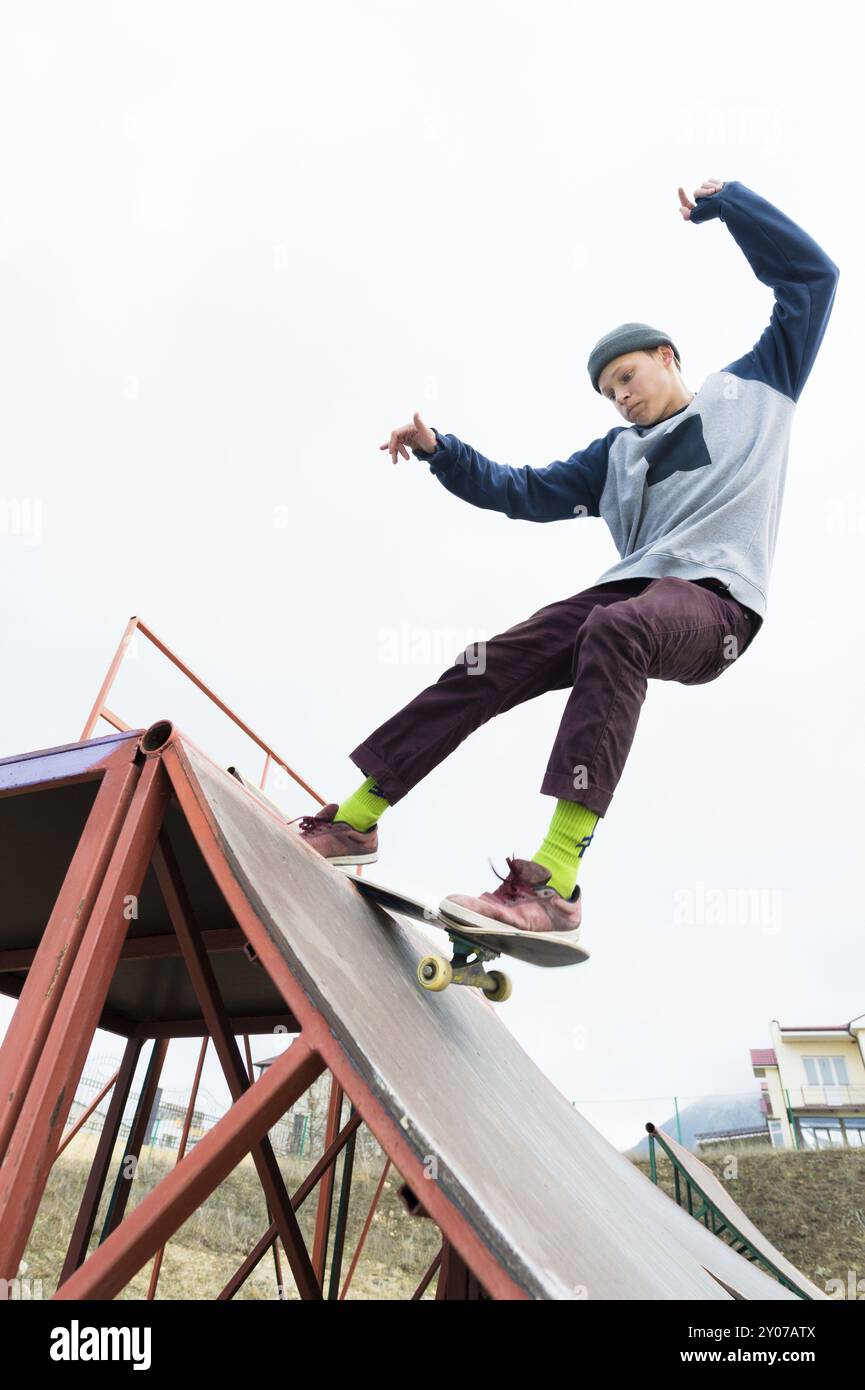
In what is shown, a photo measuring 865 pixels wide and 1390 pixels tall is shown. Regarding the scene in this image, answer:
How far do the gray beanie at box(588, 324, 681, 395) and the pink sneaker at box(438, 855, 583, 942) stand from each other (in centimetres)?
198

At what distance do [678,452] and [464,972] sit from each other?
6.65 ft

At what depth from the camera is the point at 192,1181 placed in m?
1.58

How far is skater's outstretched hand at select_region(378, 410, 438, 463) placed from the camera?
3.26 meters

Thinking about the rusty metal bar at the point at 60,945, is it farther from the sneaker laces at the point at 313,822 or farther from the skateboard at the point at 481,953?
the skateboard at the point at 481,953

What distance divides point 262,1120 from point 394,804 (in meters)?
1.27

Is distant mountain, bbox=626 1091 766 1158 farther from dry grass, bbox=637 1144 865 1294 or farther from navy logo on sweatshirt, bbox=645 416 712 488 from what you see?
navy logo on sweatshirt, bbox=645 416 712 488

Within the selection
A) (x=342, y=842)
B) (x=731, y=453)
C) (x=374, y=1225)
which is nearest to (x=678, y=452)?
(x=731, y=453)

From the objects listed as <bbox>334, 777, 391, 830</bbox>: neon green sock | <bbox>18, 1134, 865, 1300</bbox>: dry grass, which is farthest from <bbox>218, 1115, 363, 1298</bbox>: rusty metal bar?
<bbox>18, 1134, 865, 1300</bbox>: dry grass

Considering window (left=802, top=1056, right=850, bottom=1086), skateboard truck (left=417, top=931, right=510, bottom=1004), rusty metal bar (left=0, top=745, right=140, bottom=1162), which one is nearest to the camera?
rusty metal bar (left=0, top=745, right=140, bottom=1162)

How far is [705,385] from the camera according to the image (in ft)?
10.3

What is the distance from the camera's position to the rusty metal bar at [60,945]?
6.19 feet

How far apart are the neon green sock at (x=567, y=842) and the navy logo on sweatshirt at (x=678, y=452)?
1428 millimetres

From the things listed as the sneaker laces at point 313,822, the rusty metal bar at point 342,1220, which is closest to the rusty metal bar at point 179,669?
the sneaker laces at point 313,822

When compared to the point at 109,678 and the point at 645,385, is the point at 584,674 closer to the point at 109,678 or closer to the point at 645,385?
the point at 645,385
